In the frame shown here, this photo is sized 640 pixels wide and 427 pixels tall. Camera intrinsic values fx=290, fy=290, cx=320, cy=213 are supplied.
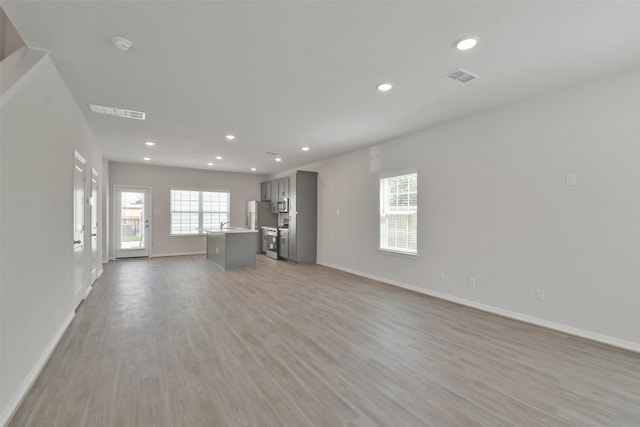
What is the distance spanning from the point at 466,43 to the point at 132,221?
29.8ft

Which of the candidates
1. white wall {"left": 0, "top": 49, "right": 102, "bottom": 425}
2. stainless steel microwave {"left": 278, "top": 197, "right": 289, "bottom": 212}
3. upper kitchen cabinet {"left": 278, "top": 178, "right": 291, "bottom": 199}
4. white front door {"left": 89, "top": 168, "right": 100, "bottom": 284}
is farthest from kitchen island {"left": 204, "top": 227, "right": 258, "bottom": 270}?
white wall {"left": 0, "top": 49, "right": 102, "bottom": 425}

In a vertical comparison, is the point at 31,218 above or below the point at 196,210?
below

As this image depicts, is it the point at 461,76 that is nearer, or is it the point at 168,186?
the point at 461,76

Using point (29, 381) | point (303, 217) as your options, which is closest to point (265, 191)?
point (303, 217)

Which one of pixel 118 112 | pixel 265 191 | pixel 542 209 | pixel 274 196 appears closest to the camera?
pixel 542 209

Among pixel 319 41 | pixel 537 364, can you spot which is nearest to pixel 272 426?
pixel 537 364

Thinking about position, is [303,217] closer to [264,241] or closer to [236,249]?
[236,249]

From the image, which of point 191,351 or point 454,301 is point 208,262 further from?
point 454,301

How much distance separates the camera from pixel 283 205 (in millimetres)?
8445

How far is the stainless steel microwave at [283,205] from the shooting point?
823cm

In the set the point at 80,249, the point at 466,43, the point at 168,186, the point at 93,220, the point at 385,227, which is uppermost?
the point at 466,43

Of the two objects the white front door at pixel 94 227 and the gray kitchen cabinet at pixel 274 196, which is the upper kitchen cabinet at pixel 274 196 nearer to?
the gray kitchen cabinet at pixel 274 196

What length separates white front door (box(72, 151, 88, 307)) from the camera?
3.66m

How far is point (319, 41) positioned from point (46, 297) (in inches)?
129
